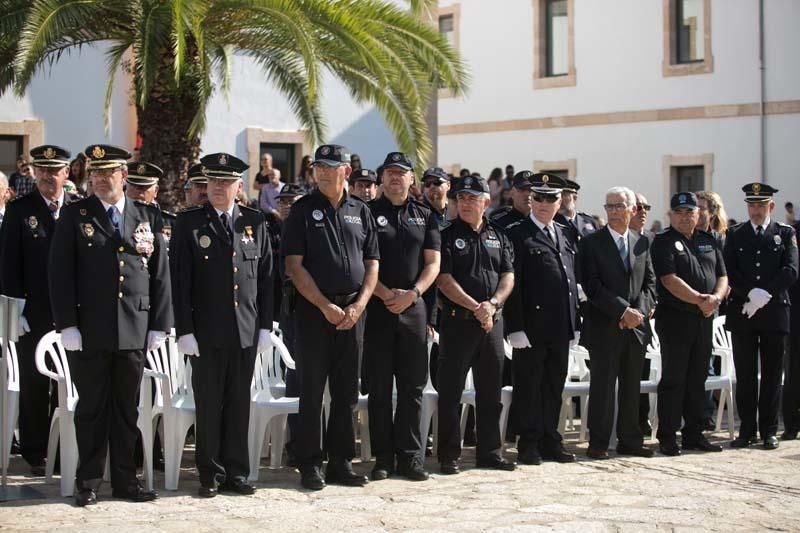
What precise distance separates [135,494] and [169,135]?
5.86 m

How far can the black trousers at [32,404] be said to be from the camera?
30.4 feet

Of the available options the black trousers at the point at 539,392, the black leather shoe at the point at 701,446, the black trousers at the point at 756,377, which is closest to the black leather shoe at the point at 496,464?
the black trousers at the point at 539,392

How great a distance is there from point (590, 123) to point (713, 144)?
10.7 feet

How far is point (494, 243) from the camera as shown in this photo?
955 cm

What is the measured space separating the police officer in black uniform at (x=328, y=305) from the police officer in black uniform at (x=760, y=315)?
11.7 feet

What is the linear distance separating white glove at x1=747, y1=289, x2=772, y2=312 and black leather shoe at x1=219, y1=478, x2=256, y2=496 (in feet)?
14.8

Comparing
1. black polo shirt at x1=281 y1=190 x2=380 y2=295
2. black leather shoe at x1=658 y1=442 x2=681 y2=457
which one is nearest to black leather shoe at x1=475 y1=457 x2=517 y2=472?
black leather shoe at x1=658 y1=442 x2=681 y2=457

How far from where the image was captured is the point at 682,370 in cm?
1046

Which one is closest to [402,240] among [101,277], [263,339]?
[263,339]

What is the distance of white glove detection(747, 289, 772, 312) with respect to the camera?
34.8ft

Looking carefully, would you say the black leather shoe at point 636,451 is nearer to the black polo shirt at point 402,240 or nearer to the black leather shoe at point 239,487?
the black polo shirt at point 402,240

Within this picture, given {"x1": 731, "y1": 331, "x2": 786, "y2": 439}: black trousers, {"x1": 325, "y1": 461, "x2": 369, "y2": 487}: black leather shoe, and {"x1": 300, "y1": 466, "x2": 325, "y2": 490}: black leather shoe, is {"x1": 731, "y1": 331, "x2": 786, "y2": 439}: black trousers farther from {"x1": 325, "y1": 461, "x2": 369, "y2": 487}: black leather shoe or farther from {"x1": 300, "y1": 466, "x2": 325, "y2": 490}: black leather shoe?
{"x1": 300, "y1": 466, "x2": 325, "y2": 490}: black leather shoe

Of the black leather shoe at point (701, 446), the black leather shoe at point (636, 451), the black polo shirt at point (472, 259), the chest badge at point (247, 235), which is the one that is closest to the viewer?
the chest badge at point (247, 235)

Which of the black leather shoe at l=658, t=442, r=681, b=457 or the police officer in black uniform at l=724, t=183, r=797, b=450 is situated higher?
the police officer in black uniform at l=724, t=183, r=797, b=450
